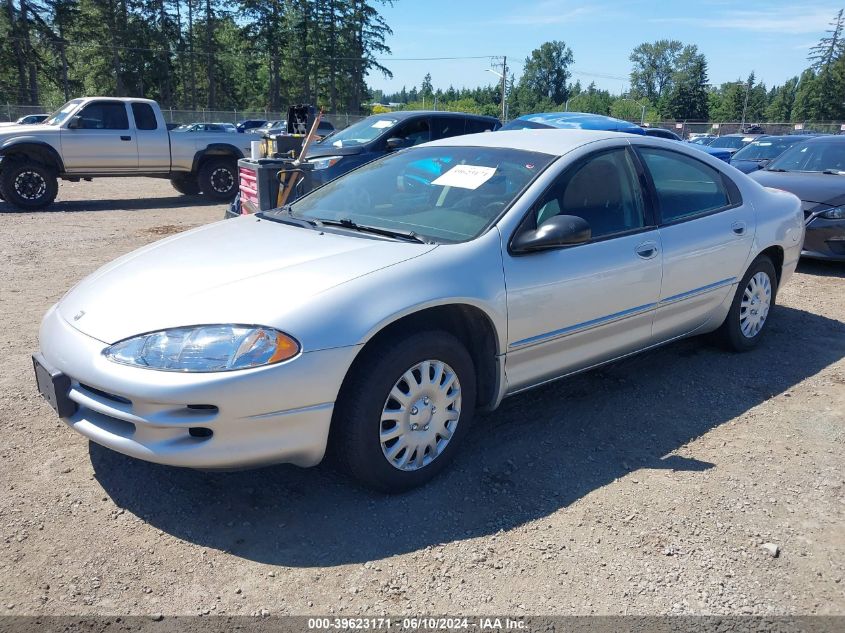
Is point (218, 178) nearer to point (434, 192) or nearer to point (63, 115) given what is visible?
Result: point (63, 115)

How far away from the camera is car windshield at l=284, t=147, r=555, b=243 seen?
335 centimetres

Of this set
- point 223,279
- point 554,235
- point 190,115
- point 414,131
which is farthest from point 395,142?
point 190,115

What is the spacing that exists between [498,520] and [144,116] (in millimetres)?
12294

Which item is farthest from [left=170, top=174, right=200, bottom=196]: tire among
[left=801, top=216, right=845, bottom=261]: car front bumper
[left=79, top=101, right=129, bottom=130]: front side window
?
[left=801, top=216, right=845, bottom=261]: car front bumper

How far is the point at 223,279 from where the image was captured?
286 centimetres

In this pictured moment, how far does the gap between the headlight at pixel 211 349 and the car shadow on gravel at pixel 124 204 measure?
958 centimetres

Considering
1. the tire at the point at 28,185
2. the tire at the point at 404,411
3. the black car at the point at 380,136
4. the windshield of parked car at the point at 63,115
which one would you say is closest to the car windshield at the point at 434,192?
the tire at the point at 404,411

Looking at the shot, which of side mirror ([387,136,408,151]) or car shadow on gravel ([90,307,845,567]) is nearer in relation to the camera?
car shadow on gravel ([90,307,845,567])

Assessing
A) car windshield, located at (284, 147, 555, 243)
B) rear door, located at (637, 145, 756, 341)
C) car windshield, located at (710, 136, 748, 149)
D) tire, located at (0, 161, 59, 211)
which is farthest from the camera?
car windshield, located at (710, 136, 748, 149)

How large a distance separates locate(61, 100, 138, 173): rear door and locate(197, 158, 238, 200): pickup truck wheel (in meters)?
1.30

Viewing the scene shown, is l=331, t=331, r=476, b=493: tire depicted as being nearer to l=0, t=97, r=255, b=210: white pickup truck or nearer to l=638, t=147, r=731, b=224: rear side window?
l=638, t=147, r=731, b=224: rear side window

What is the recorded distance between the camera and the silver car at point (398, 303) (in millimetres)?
2539

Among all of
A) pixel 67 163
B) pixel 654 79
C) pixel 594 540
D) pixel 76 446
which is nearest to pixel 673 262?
pixel 594 540

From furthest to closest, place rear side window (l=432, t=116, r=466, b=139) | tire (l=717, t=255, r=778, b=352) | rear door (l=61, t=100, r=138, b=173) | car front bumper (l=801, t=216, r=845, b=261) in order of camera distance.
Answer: rear door (l=61, t=100, r=138, b=173), rear side window (l=432, t=116, r=466, b=139), car front bumper (l=801, t=216, r=845, b=261), tire (l=717, t=255, r=778, b=352)
